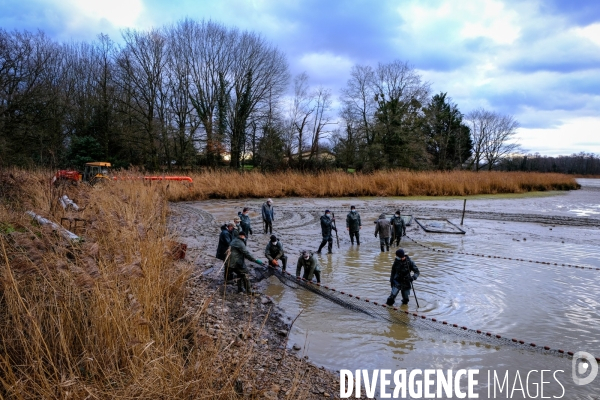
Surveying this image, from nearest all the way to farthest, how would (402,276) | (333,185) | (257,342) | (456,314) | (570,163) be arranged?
(257,342)
(456,314)
(402,276)
(333,185)
(570,163)

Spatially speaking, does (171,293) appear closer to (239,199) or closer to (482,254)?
(482,254)

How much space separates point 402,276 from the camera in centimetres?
805

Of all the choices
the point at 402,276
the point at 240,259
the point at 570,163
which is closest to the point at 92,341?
Result: the point at 240,259

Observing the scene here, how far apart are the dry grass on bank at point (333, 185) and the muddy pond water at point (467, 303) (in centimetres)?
1083

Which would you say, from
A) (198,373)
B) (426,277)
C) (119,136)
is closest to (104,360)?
(198,373)

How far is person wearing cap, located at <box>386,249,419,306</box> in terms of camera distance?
7.99m

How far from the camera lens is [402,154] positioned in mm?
44125

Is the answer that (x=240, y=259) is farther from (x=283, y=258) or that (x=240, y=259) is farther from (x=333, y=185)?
(x=333, y=185)

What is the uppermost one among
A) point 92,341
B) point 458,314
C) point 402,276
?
point 92,341

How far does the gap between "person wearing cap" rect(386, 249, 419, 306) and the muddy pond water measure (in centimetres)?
44

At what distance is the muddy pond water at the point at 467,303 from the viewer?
5957mm

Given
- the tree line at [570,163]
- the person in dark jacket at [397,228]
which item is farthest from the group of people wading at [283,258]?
the tree line at [570,163]

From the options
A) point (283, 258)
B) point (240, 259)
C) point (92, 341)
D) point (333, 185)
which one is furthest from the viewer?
point (333, 185)

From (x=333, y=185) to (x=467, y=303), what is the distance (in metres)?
22.4
